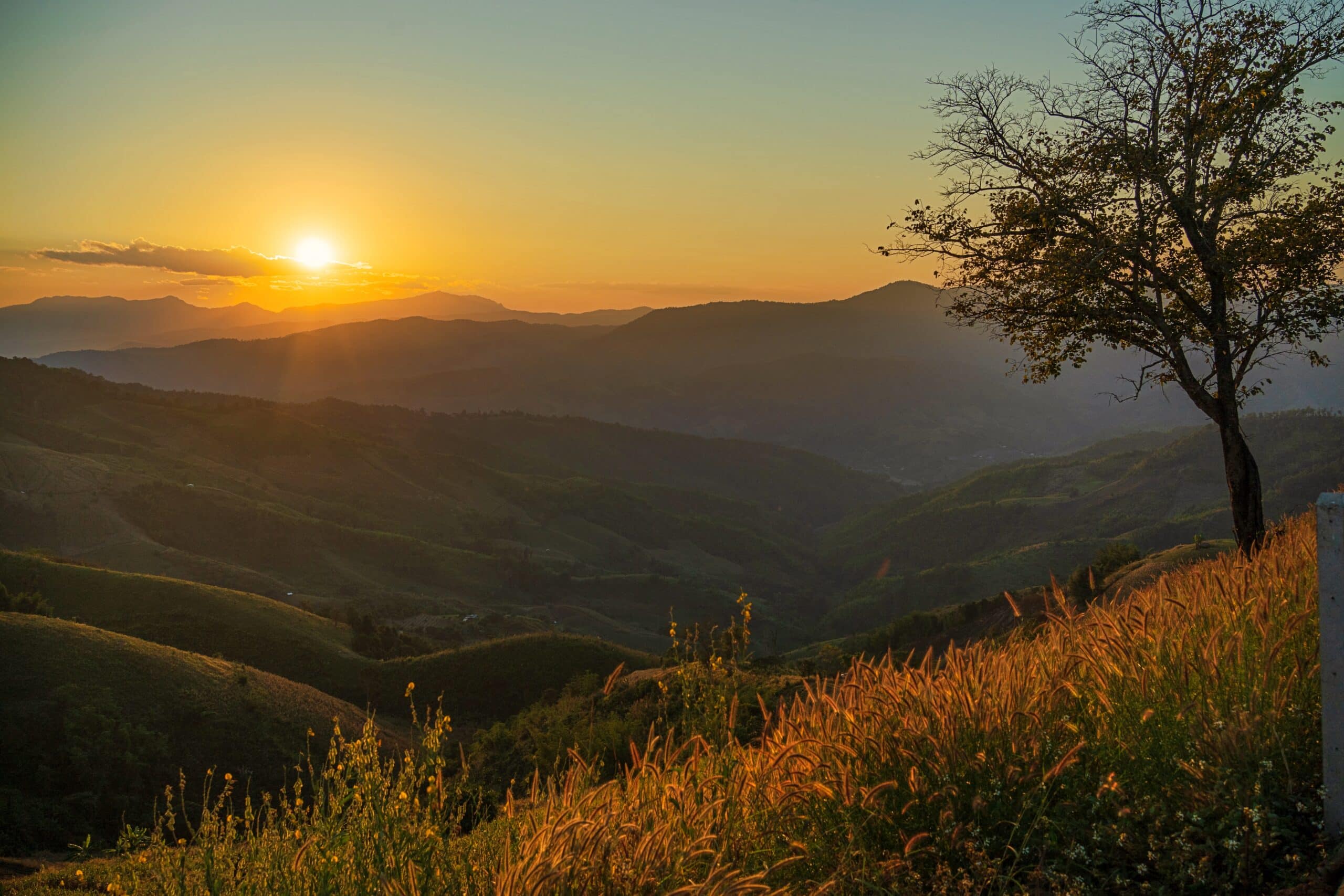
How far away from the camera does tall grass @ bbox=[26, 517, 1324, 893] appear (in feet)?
12.1

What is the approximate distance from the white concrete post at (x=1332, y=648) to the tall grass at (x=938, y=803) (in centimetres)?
21

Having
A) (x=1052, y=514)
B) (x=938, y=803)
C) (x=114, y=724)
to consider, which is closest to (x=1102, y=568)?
(x=938, y=803)

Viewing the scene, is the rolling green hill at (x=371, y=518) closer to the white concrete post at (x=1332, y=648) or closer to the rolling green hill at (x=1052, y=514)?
the rolling green hill at (x=1052, y=514)

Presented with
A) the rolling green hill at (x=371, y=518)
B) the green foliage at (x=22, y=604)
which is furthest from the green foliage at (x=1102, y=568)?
the rolling green hill at (x=371, y=518)

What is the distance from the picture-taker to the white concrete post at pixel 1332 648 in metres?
3.53

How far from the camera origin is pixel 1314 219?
504 inches

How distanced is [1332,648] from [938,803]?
5.98 ft

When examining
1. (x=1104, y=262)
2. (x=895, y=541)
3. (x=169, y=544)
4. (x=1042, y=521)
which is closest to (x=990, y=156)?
(x=1104, y=262)

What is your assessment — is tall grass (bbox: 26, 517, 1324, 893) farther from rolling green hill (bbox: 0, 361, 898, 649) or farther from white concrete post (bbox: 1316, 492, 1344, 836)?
A: rolling green hill (bbox: 0, 361, 898, 649)

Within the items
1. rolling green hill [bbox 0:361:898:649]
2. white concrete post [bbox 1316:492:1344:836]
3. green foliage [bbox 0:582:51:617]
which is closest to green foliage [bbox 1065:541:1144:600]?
white concrete post [bbox 1316:492:1344:836]

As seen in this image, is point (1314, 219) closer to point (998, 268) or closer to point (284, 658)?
point (998, 268)

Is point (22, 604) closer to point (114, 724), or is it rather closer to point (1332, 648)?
point (114, 724)

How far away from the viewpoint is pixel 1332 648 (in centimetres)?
359

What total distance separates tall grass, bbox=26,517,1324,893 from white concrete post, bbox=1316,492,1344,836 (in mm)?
210
